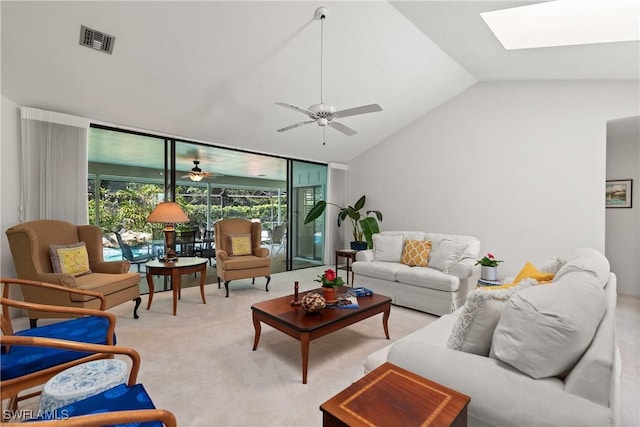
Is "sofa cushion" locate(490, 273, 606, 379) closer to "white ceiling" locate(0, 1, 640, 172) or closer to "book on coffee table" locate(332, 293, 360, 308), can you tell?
"book on coffee table" locate(332, 293, 360, 308)

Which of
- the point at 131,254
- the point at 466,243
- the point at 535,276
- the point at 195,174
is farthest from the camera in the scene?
the point at 195,174

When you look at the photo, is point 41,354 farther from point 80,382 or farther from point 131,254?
point 131,254

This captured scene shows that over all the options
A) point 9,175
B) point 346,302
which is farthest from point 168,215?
point 346,302

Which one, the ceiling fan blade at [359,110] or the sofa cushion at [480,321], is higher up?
the ceiling fan blade at [359,110]

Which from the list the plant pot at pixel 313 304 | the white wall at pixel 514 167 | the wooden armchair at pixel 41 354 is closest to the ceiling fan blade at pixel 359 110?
the plant pot at pixel 313 304

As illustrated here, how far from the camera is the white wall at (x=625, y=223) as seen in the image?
426 centimetres

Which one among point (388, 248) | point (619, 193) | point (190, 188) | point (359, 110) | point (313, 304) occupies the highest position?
Result: point (359, 110)

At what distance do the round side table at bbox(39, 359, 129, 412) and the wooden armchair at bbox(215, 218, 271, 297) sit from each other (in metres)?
2.56

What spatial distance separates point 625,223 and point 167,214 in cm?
650

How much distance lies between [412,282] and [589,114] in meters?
3.35

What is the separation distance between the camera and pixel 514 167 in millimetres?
4562

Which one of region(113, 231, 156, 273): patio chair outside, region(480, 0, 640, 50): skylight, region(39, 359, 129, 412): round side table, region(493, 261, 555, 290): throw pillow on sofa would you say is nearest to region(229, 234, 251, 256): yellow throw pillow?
region(113, 231, 156, 273): patio chair outside

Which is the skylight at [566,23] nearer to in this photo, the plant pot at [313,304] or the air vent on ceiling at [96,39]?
the plant pot at [313,304]

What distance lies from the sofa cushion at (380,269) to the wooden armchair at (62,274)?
111 inches
